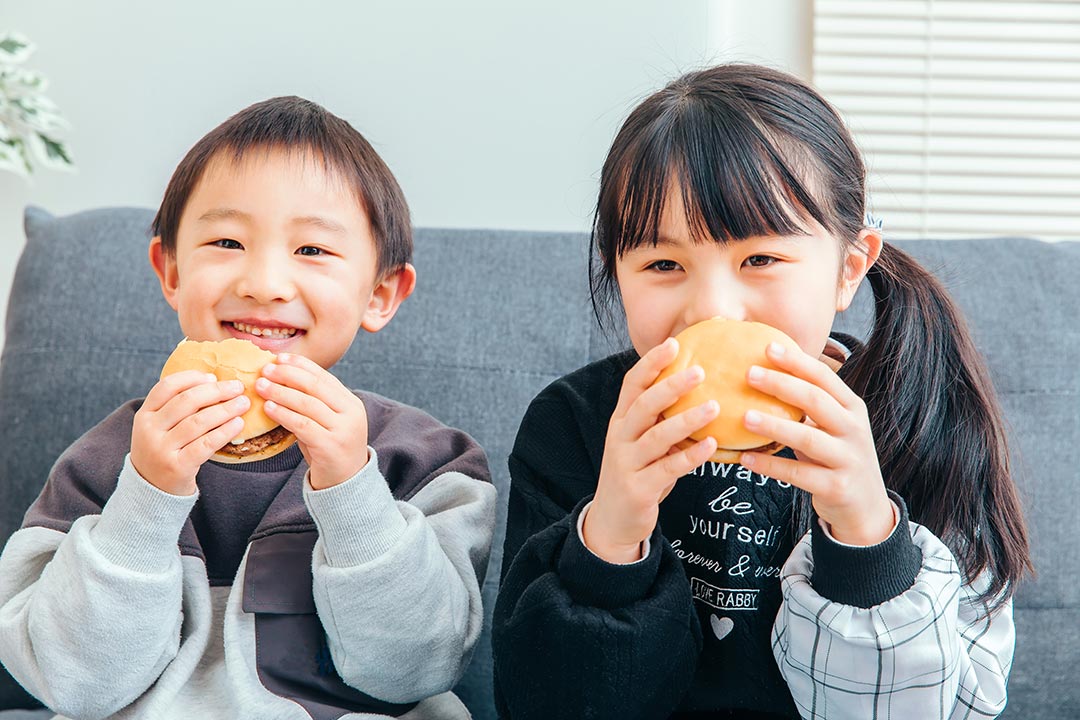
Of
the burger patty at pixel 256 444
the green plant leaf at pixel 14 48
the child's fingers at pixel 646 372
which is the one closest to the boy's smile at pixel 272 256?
the burger patty at pixel 256 444

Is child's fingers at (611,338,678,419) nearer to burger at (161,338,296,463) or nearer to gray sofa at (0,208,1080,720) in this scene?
burger at (161,338,296,463)

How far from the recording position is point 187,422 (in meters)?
1.03

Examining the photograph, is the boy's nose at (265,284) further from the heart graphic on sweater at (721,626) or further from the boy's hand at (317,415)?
the heart graphic on sweater at (721,626)

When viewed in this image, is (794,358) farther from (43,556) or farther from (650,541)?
(43,556)

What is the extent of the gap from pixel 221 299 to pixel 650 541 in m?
0.52

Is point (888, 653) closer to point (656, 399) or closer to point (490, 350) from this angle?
point (656, 399)

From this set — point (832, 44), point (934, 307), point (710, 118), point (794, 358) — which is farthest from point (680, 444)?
point (832, 44)

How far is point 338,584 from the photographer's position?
1.10 meters

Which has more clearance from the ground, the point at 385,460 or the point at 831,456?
the point at 831,456

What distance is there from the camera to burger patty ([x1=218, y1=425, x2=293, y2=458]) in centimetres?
110

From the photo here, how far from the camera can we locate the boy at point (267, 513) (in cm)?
107

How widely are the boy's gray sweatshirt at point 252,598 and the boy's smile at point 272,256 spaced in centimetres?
17

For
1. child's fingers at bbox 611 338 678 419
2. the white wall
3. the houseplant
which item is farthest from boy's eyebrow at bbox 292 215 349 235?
the houseplant

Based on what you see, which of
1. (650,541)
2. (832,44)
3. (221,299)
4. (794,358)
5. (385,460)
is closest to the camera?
(794,358)
